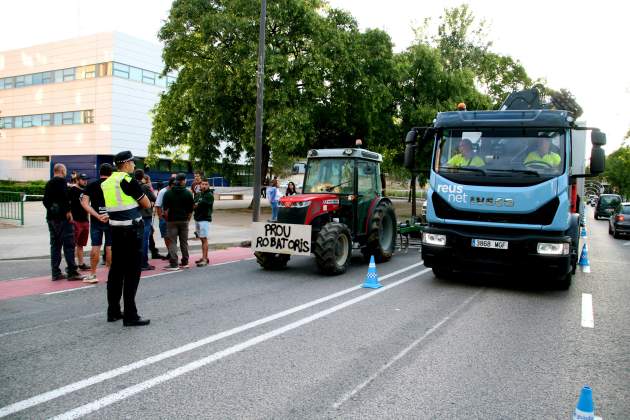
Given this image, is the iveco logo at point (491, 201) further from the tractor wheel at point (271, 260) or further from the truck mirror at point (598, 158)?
the tractor wheel at point (271, 260)

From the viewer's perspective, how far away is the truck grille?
7.84 meters

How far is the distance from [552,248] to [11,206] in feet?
56.7

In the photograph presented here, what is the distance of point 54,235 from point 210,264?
347cm

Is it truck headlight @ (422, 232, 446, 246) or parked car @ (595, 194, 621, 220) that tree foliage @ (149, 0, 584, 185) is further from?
truck headlight @ (422, 232, 446, 246)

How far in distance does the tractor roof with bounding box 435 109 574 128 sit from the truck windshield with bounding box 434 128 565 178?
0.09 m

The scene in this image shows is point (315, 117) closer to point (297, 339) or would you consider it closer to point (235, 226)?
point (235, 226)

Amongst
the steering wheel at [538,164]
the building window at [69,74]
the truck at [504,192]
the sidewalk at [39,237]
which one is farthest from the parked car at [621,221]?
the building window at [69,74]

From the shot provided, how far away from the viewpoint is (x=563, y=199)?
25.8 ft

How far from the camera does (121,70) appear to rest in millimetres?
45844

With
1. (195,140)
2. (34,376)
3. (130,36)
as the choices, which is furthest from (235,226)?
(130,36)

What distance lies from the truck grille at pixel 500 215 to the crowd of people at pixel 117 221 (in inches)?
187

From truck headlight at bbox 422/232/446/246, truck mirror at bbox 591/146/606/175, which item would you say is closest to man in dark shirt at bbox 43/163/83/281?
truck headlight at bbox 422/232/446/246

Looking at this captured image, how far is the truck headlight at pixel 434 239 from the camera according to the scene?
8562 mm

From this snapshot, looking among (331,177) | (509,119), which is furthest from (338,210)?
(509,119)
